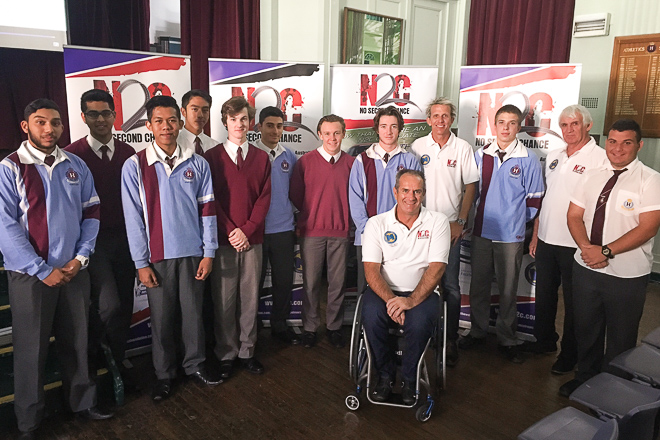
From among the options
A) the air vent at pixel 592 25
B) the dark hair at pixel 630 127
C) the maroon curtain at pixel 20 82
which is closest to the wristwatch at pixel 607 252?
the dark hair at pixel 630 127

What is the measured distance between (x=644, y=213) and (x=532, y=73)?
144cm

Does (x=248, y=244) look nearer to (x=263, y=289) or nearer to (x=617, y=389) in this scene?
(x=263, y=289)

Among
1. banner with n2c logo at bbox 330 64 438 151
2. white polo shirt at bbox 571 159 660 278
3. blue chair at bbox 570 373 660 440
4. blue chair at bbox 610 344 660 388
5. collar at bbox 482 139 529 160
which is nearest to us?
blue chair at bbox 570 373 660 440

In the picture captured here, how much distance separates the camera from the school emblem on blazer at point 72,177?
232cm

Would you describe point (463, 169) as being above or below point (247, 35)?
below

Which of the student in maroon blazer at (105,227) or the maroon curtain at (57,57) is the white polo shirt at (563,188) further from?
the maroon curtain at (57,57)

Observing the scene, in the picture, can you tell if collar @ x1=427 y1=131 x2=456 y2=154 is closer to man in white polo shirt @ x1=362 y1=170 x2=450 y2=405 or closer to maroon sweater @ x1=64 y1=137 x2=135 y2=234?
man in white polo shirt @ x1=362 y1=170 x2=450 y2=405

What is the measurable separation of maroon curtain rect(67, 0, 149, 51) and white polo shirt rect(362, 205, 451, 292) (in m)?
2.87

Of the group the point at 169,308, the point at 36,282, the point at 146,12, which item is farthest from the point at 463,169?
the point at 146,12

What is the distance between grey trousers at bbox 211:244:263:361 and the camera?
290cm

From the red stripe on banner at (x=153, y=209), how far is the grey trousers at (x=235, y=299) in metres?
0.38

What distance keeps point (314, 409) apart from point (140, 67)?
229cm

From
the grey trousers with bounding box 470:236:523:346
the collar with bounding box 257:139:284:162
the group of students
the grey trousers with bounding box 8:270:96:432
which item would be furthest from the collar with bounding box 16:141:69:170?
the grey trousers with bounding box 470:236:523:346

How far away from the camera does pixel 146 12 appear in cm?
430
